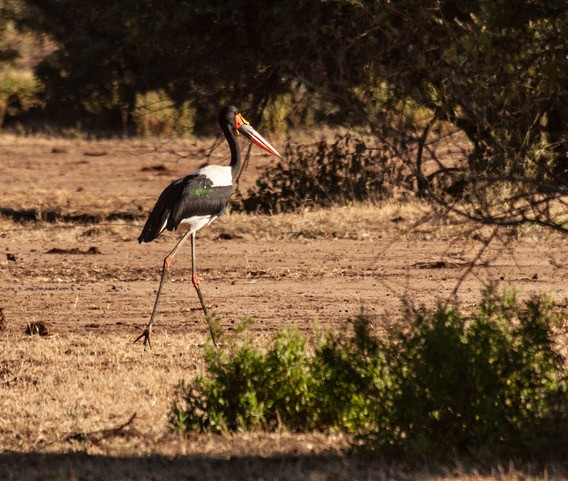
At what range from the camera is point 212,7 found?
13117mm

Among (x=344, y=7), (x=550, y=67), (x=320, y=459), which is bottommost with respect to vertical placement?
(x=320, y=459)

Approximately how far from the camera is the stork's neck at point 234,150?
33.1ft

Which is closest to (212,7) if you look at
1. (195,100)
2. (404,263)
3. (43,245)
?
(195,100)

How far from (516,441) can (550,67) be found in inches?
62.0

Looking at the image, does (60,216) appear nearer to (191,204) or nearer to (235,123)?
(235,123)

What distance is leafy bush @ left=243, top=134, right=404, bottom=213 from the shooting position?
1405 centimetres

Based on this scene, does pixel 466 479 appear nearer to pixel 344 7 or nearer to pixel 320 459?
pixel 320 459

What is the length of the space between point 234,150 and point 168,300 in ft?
4.45

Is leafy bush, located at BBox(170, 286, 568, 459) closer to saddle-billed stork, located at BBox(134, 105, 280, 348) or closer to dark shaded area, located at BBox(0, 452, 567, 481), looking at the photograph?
dark shaded area, located at BBox(0, 452, 567, 481)

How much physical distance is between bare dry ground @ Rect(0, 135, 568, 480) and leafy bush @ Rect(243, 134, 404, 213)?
21.6 inches

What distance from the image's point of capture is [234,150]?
1021 centimetres

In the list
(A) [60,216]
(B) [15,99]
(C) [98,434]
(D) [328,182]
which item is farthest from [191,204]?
(B) [15,99]

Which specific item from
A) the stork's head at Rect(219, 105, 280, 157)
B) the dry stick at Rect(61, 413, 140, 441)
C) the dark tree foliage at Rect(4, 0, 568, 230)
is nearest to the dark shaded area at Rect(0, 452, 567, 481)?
the dry stick at Rect(61, 413, 140, 441)

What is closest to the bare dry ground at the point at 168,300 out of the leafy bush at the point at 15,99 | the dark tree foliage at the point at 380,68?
the dark tree foliage at the point at 380,68
